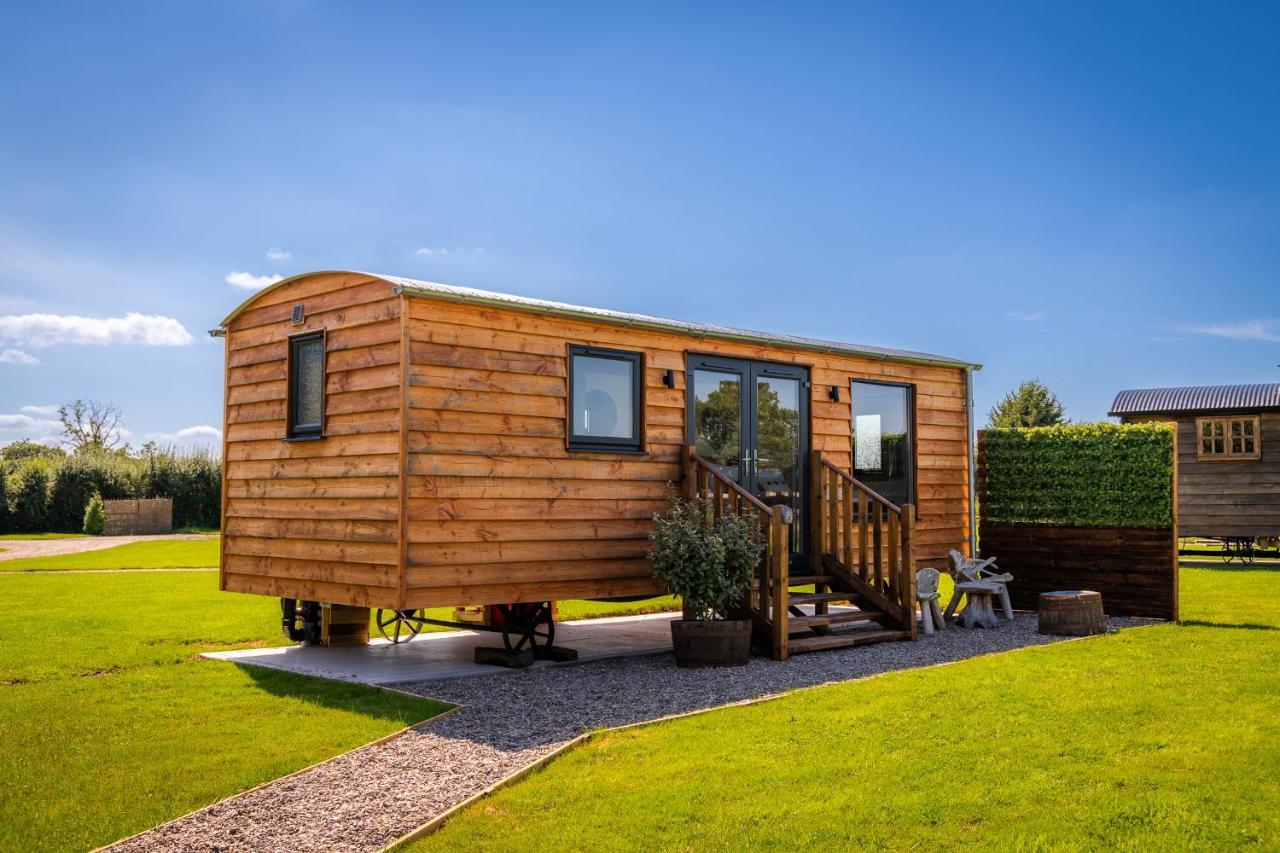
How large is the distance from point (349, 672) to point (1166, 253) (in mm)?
16110

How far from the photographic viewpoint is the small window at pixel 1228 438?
20734 millimetres

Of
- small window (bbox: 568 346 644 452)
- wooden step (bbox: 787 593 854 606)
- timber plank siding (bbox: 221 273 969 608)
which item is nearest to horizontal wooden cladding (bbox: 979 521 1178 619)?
wooden step (bbox: 787 593 854 606)

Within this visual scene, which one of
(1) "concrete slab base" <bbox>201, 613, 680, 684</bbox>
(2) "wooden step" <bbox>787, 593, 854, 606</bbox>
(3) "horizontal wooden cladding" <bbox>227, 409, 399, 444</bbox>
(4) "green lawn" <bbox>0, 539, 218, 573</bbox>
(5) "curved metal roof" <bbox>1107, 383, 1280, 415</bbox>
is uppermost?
(5) "curved metal roof" <bbox>1107, 383, 1280, 415</bbox>

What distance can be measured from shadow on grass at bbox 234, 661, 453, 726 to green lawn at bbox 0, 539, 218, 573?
42.5 feet

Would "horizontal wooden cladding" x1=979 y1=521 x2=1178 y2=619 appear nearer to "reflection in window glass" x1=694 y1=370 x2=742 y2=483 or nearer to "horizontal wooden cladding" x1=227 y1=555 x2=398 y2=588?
"reflection in window glass" x1=694 y1=370 x2=742 y2=483

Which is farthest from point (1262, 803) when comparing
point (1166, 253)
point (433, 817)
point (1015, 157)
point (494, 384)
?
→ point (1166, 253)

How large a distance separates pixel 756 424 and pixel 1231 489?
15.0 metres

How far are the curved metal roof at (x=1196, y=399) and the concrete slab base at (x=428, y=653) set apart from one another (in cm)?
1485

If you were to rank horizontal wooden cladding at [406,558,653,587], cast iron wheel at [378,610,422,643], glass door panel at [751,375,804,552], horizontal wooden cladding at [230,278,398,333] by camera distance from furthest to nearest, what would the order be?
1. glass door panel at [751,375,804,552]
2. cast iron wheel at [378,610,422,643]
3. horizontal wooden cladding at [230,278,398,333]
4. horizontal wooden cladding at [406,558,653,587]

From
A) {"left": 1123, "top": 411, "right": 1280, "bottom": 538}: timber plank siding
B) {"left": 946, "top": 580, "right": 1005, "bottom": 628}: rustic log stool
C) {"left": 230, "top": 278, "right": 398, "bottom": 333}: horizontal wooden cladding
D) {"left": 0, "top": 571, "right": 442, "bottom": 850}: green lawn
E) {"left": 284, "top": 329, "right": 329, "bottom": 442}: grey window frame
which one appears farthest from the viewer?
{"left": 1123, "top": 411, "right": 1280, "bottom": 538}: timber plank siding

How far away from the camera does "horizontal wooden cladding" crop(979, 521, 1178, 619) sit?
11414 millimetres

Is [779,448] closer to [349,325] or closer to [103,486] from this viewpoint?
[349,325]

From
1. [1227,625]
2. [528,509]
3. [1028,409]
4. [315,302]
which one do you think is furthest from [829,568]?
[1028,409]

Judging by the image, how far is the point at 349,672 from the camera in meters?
8.40
